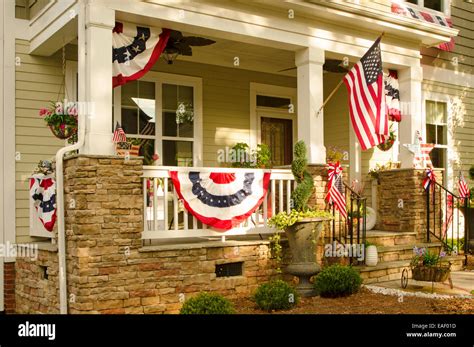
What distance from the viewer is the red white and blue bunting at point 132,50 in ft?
23.4

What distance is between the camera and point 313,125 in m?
8.55

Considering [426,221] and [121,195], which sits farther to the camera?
[426,221]

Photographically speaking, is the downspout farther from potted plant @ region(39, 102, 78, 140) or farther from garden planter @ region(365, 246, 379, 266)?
garden planter @ region(365, 246, 379, 266)

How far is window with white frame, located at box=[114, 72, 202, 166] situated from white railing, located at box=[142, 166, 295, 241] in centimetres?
92

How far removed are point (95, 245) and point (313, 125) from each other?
386 centimetres

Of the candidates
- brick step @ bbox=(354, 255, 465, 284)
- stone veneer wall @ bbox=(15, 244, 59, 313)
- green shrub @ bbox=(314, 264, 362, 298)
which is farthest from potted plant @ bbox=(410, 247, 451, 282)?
stone veneer wall @ bbox=(15, 244, 59, 313)

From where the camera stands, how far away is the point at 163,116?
9750 mm

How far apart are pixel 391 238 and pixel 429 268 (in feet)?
5.31

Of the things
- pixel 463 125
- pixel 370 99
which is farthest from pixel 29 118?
pixel 463 125

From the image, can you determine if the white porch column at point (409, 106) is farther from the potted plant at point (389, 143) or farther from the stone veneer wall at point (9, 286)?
the stone veneer wall at point (9, 286)

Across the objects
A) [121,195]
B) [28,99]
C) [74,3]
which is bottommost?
[121,195]

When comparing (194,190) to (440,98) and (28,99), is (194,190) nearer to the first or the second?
(28,99)

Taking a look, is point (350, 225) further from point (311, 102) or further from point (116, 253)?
point (116, 253)
